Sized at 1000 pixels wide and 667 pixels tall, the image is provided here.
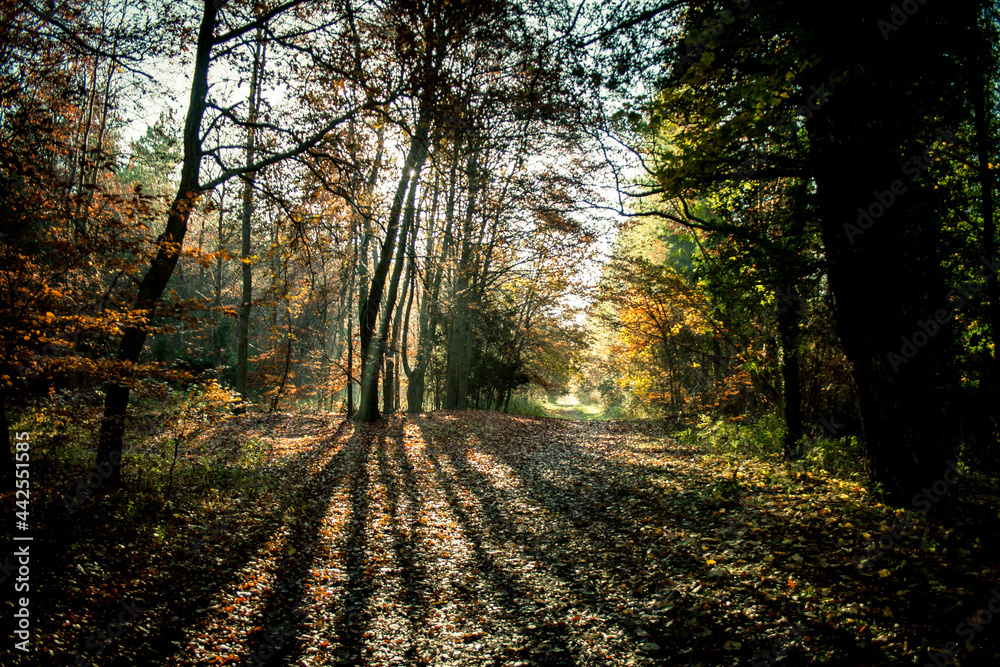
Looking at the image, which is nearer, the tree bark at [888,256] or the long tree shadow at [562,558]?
the long tree shadow at [562,558]

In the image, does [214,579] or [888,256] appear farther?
[888,256]

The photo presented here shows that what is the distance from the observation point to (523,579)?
15.5ft

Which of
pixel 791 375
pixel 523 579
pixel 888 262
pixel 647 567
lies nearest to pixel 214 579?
pixel 523 579

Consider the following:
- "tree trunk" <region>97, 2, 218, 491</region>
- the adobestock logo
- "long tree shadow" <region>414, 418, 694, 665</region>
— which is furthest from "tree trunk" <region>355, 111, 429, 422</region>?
the adobestock logo

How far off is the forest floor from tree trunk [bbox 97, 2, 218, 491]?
951 millimetres

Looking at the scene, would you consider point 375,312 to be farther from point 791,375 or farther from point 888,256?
Answer: point 888,256

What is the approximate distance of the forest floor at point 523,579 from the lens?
3205 mm

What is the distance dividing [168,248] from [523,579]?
5682 millimetres

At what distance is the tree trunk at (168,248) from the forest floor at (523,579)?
951 mm

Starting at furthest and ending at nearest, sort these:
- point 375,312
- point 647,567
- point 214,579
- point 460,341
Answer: point 460,341
point 375,312
point 647,567
point 214,579

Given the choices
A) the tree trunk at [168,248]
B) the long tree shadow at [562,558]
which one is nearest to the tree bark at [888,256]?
the long tree shadow at [562,558]

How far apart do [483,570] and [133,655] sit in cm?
301

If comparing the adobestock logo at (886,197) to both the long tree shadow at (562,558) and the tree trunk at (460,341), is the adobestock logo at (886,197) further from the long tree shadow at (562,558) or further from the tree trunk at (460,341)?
the tree trunk at (460,341)

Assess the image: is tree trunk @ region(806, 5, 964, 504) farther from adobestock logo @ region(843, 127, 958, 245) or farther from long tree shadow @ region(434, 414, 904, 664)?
long tree shadow @ region(434, 414, 904, 664)
